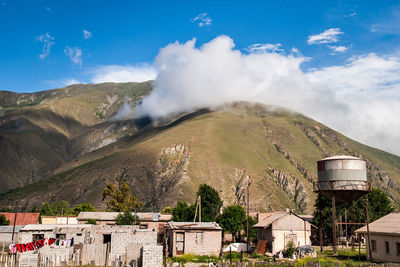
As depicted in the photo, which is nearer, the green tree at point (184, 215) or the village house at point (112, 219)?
the green tree at point (184, 215)

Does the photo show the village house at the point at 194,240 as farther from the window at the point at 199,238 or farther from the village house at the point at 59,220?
the village house at the point at 59,220

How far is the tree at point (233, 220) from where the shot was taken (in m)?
73.6

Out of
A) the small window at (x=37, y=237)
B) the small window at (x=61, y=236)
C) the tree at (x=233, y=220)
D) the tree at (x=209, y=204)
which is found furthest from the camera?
the tree at (x=209, y=204)

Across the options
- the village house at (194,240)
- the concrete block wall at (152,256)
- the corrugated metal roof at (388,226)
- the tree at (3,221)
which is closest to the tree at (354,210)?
the corrugated metal roof at (388,226)

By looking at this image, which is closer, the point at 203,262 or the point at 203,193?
the point at 203,262

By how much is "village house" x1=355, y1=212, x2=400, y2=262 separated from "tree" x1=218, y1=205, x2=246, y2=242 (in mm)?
32591

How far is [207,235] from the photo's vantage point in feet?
152

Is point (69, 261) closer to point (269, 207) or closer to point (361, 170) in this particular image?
point (361, 170)

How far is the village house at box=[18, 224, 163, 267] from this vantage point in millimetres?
35188

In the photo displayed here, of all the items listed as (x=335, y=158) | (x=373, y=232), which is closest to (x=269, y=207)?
(x=335, y=158)

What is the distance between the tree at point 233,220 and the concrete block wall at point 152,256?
3928cm

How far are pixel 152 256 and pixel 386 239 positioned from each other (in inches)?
902

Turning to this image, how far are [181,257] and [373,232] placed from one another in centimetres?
2003

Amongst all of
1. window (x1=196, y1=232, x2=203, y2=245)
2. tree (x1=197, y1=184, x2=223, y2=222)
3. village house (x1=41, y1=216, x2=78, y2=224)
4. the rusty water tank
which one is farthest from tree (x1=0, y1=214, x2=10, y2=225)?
the rusty water tank
